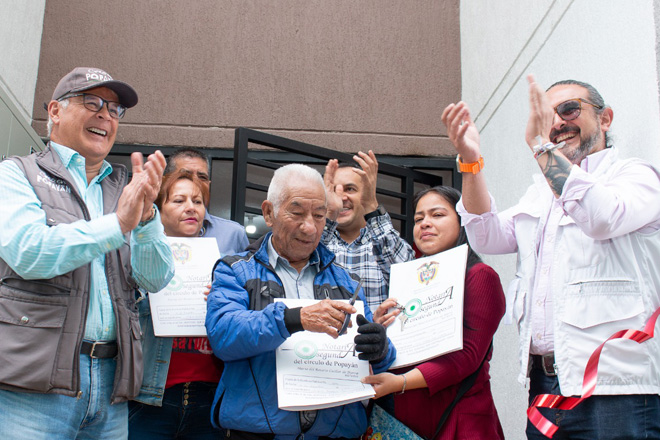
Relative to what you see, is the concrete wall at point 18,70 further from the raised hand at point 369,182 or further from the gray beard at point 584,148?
the gray beard at point 584,148

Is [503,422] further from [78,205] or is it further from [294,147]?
[78,205]

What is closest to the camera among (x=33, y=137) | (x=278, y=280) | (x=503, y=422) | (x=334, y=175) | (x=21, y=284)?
(x=21, y=284)

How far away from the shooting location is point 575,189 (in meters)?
2.24

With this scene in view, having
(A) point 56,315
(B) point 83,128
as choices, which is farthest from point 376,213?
(A) point 56,315

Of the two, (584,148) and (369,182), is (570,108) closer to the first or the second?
(584,148)

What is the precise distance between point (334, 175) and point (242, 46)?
2.52 metres

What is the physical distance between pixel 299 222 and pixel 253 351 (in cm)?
62

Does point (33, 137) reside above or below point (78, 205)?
above

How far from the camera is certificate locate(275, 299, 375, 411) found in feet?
7.71

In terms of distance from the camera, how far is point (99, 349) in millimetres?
2352

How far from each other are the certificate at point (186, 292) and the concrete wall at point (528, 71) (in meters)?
1.98

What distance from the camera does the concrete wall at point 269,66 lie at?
221 inches

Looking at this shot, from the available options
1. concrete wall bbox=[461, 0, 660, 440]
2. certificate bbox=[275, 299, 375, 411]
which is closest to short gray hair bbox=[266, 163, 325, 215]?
certificate bbox=[275, 299, 375, 411]

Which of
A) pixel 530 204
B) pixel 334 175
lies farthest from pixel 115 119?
pixel 530 204
